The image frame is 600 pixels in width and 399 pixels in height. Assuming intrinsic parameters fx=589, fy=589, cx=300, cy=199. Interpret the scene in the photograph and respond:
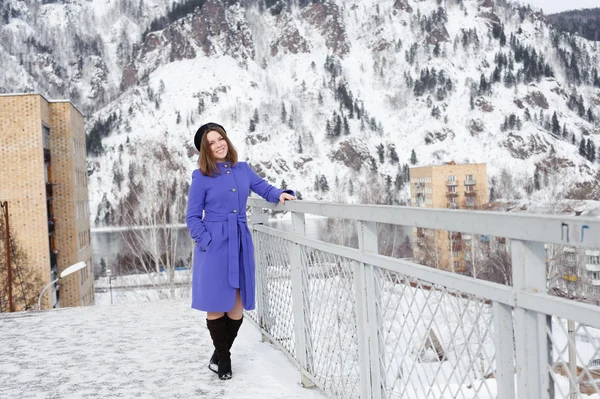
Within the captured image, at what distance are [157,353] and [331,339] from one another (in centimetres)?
172

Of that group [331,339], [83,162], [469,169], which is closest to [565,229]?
[331,339]

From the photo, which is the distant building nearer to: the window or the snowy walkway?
the snowy walkway

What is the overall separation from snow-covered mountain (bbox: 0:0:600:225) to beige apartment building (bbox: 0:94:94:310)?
62885 mm

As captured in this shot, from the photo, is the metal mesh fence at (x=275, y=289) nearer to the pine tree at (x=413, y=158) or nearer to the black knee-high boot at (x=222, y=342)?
the black knee-high boot at (x=222, y=342)

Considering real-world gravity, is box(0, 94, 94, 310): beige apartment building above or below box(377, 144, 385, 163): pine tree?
below

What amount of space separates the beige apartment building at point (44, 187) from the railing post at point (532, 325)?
2670cm

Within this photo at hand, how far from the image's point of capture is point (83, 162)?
3438 cm

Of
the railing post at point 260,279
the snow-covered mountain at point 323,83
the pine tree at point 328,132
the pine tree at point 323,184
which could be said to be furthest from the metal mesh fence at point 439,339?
the pine tree at point 328,132

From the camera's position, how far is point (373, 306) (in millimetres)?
2074

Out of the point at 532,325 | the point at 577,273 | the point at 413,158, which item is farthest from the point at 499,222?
the point at 413,158

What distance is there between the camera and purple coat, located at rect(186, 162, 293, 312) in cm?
299

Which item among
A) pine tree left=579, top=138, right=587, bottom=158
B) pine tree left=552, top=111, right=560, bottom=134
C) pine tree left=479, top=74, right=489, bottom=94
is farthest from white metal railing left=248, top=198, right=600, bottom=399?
pine tree left=479, top=74, right=489, bottom=94

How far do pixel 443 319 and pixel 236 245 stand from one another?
5.33 ft

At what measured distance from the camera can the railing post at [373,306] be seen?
207 cm
